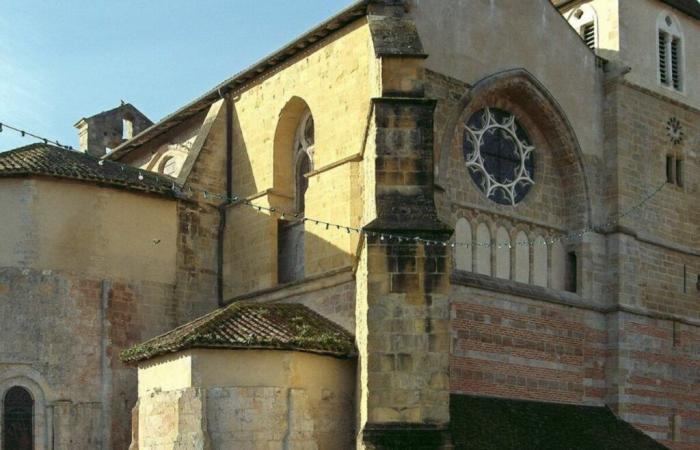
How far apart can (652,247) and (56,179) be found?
1245cm

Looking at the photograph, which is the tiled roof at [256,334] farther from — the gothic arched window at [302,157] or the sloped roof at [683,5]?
the sloped roof at [683,5]

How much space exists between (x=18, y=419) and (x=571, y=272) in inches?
449

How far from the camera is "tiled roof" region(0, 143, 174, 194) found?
24.4 m

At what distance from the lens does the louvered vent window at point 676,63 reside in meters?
29.2

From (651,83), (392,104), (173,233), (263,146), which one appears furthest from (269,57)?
(651,83)

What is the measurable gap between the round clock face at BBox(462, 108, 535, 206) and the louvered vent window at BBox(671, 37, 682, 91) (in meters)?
4.63

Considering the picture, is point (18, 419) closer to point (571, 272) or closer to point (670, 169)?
point (571, 272)

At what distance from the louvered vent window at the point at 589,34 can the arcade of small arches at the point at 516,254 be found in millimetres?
4779

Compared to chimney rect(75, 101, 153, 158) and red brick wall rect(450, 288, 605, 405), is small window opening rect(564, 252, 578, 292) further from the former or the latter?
chimney rect(75, 101, 153, 158)

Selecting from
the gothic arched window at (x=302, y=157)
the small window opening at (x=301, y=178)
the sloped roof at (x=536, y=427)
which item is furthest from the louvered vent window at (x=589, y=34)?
the sloped roof at (x=536, y=427)

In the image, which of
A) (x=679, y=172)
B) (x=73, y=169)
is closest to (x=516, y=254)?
(x=679, y=172)

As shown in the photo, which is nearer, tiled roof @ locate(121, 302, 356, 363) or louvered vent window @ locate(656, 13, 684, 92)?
tiled roof @ locate(121, 302, 356, 363)

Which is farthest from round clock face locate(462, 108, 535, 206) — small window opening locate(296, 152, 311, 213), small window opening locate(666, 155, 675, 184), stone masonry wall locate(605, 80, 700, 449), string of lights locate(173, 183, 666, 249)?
small window opening locate(666, 155, 675, 184)

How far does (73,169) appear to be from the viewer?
81.8 feet
